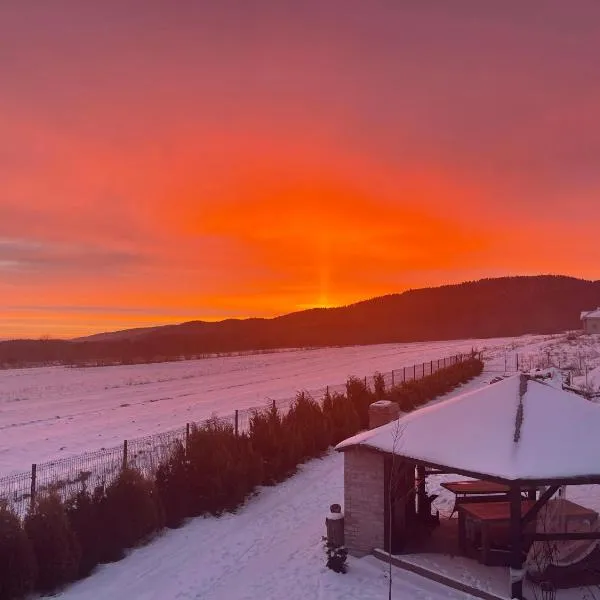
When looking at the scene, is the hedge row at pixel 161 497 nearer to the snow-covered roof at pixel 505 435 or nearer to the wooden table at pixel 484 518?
the snow-covered roof at pixel 505 435

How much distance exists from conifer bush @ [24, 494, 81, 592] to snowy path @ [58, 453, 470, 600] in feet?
0.99

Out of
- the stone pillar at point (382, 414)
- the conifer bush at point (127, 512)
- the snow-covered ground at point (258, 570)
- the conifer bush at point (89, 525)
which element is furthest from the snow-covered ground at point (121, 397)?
the stone pillar at point (382, 414)

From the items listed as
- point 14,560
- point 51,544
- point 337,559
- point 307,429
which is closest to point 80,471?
point 51,544

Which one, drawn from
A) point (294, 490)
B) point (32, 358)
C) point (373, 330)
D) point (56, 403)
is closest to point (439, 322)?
point (373, 330)

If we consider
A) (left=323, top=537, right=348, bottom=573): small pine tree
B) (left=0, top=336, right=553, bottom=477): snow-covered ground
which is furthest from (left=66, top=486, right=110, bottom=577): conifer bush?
(left=0, top=336, right=553, bottom=477): snow-covered ground

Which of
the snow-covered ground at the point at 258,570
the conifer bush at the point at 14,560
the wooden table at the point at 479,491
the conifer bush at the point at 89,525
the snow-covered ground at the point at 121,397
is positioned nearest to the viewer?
the conifer bush at the point at 14,560

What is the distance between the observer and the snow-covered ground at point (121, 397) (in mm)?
23125

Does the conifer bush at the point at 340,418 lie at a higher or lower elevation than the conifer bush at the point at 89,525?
higher

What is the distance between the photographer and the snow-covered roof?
845 cm

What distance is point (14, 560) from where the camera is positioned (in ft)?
29.9

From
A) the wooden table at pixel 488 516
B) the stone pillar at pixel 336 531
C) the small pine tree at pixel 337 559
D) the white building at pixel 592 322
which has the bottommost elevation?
the small pine tree at pixel 337 559

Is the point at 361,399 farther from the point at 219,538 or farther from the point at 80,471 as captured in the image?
the point at 219,538

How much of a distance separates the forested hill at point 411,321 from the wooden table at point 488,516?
3603 inches

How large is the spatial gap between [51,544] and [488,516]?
273 inches
